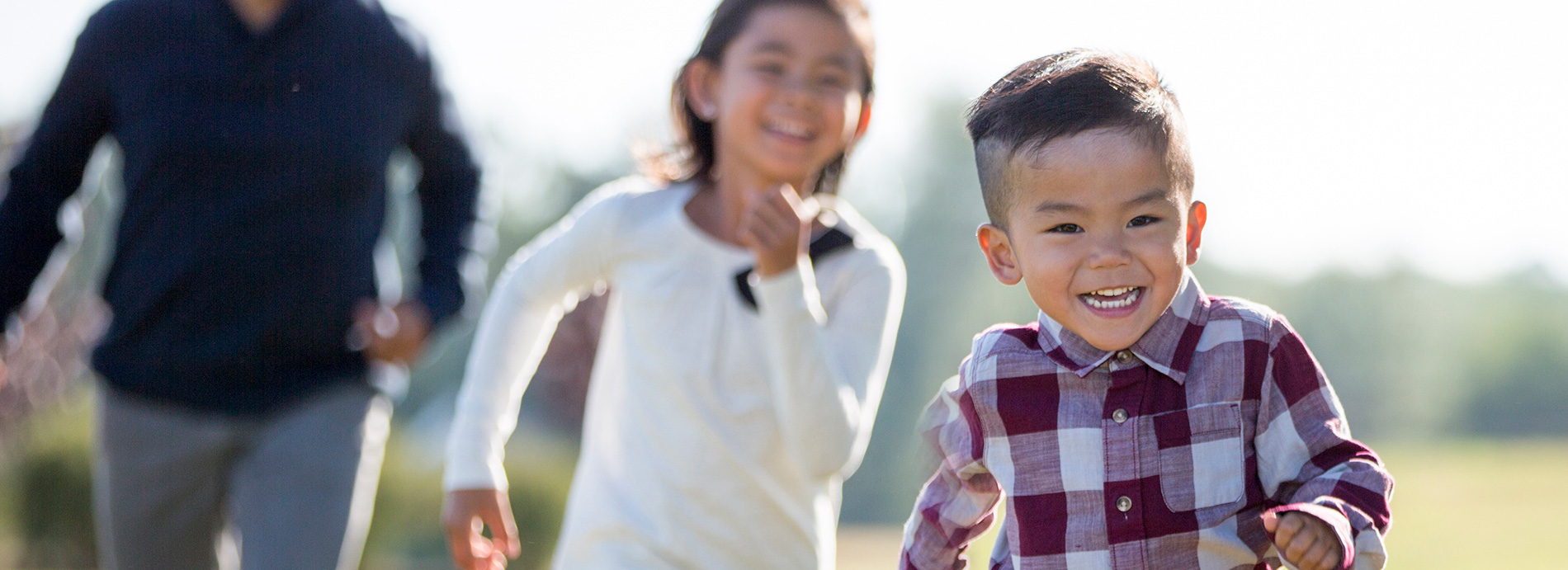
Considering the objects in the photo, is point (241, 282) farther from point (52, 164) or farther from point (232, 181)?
point (52, 164)

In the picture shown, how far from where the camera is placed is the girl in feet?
8.82

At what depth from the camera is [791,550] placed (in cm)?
284

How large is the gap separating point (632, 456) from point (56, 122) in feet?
5.69

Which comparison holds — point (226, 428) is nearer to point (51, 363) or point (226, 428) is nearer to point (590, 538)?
point (590, 538)

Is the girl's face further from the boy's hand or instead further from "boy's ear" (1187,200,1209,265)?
the boy's hand

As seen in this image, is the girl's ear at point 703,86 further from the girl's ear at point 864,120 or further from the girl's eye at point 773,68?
the girl's ear at point 864,120

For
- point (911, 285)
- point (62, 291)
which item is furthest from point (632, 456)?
point (911, 285)

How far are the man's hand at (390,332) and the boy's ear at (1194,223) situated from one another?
6.25 feet

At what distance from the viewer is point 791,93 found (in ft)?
9.93

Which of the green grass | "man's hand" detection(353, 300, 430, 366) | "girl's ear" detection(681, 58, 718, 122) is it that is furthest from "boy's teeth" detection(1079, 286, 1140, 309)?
the green grass

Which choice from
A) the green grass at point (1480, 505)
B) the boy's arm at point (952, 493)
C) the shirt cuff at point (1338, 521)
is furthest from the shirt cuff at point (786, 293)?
the green grass at point (1480, 505)

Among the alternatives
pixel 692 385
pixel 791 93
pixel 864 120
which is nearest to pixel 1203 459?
pixel 692 385

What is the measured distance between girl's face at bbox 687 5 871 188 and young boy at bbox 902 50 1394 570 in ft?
3.19

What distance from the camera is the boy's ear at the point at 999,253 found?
209 centimetres
